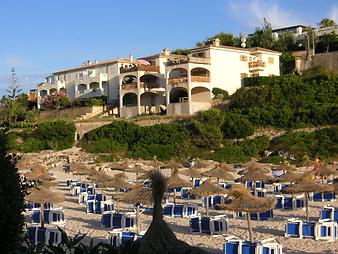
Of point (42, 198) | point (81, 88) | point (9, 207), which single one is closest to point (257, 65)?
point (81, 88)

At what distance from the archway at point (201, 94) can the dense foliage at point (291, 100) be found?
258 centimetres

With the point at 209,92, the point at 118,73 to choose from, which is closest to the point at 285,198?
the point at 209,92

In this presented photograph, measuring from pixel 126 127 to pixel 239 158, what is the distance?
35.6ft

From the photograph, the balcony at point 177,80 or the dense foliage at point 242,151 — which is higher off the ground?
the balcony at point 177,80

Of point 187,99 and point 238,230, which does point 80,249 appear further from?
point 187,99

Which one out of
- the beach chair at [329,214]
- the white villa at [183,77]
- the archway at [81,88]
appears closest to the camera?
the beach chair at [329,214]

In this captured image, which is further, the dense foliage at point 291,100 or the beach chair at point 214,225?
the dense foliage at point 291,100

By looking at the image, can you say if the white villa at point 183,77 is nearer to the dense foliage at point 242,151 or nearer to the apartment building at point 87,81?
the apartment building at point 87,81

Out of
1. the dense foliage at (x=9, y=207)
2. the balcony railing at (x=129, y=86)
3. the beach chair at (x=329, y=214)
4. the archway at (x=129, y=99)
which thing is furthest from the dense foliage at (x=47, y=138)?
the dense foliage at (x=9, y=207)

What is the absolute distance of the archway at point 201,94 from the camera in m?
48.8

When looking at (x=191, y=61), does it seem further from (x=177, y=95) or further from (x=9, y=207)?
(x=9, y=207)

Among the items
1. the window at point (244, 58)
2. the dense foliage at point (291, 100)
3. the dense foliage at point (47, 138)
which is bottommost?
the dense foliage at point (47, 138)

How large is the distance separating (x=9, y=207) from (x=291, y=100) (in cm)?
4105

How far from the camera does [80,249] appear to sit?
5.26 m
